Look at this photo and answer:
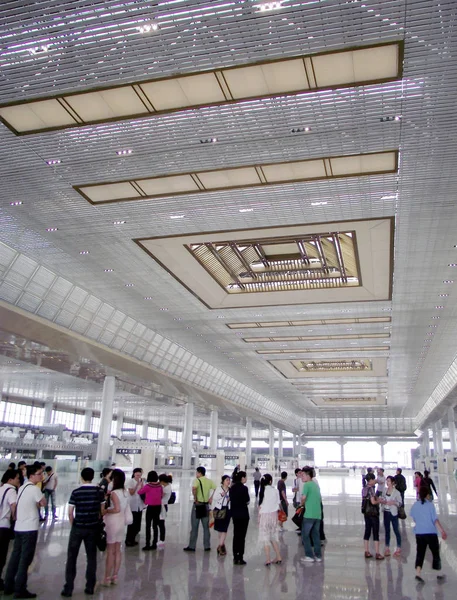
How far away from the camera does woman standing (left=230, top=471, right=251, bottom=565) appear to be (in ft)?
31.7

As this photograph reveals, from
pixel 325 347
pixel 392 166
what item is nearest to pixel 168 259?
pixel 392 166

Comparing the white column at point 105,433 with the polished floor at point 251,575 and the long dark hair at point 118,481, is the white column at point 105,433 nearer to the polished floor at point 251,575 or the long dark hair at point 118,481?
the polished floor at point 251,575

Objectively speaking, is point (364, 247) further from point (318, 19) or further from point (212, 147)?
point (318, 19)

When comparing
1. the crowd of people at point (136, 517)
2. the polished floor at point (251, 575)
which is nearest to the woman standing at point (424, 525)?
the crowd of people at point (136, 517)

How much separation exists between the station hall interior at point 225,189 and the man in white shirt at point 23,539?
21.2 inches

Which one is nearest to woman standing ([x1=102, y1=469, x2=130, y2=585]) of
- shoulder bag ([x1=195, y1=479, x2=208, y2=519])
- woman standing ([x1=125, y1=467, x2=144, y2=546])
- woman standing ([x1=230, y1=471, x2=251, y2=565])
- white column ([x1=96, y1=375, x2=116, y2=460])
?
woman standing ([x1=230, y1=471, x2=251, y2=565])

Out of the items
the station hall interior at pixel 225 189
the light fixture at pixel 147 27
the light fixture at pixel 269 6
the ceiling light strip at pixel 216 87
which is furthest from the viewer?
the ceiling light strip at pixel 216 87

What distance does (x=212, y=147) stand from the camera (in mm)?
12836

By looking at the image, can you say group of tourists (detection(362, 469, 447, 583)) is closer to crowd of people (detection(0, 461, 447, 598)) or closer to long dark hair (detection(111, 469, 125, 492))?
crowd of people (detection(0, 461, 447, 598))

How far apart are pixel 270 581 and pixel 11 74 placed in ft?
33.3

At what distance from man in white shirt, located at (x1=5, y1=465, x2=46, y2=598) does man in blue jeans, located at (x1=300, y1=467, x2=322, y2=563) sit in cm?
506

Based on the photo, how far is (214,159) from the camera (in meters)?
13.3

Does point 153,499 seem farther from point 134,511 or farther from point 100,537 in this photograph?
point 100,537

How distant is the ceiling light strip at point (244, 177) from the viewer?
13383 mm
